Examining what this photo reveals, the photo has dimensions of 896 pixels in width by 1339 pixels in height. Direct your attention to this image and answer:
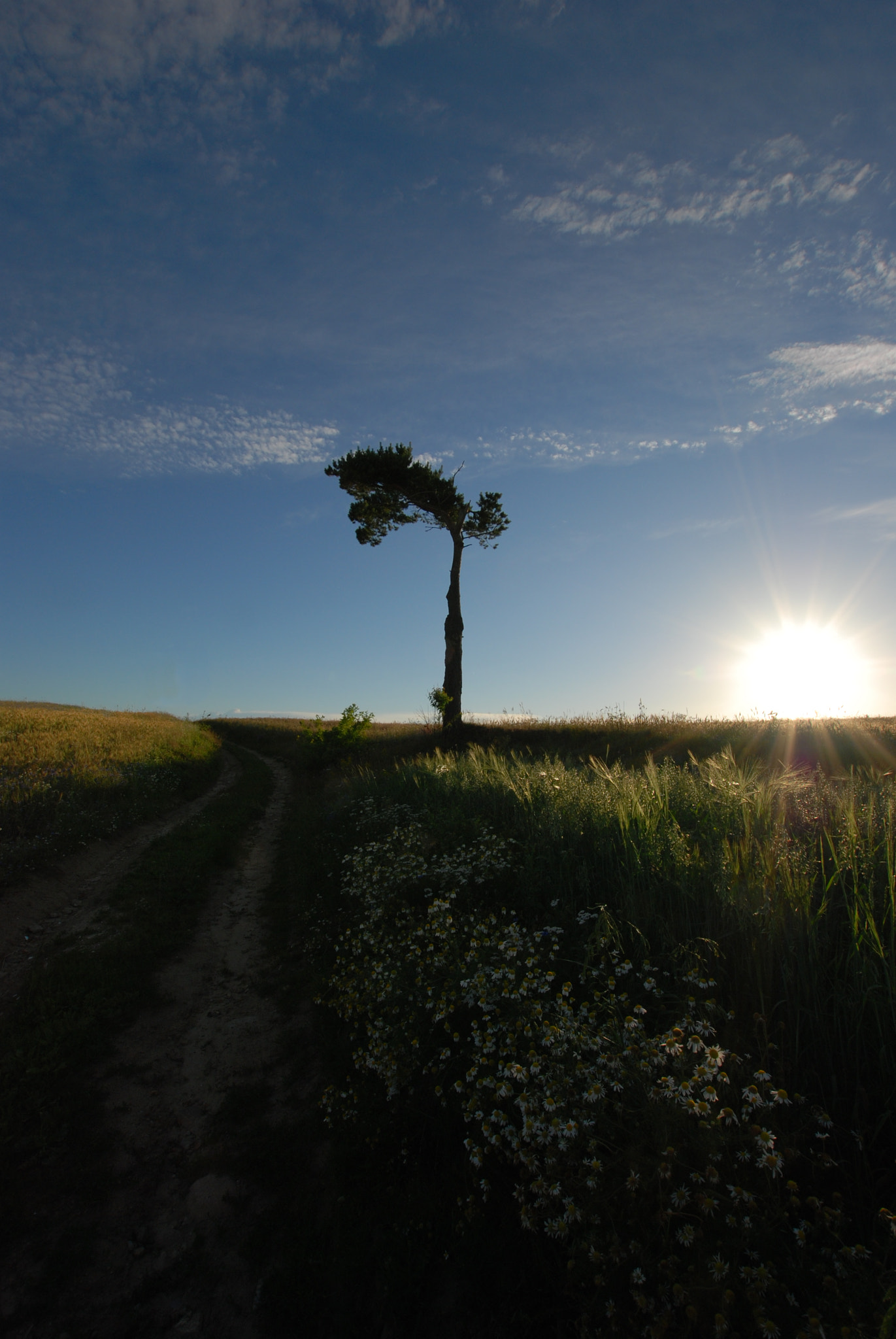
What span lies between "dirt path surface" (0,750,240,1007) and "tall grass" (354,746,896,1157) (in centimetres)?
541

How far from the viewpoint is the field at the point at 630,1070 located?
256 cm

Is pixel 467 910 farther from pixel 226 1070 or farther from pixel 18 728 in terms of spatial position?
pixel 18 728

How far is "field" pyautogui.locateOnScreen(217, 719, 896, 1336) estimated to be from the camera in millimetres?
2561

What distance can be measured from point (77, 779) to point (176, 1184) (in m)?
12.4

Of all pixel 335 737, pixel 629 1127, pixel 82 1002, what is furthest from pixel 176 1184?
pixel 335 737

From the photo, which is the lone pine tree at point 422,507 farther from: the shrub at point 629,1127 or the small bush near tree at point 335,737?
the shrub at point 629,1127

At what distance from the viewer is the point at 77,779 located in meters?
14.1

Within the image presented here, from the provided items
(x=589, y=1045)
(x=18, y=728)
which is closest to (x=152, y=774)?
(x=18, y=728)

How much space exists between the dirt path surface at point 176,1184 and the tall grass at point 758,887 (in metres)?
2.90

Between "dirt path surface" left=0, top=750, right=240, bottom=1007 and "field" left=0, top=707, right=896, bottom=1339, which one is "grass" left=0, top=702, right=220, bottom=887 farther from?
"field" left=0, top=707, right=896, bottom=1339

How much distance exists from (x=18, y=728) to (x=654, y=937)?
22533 millimetres

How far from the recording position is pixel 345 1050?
5.16 m

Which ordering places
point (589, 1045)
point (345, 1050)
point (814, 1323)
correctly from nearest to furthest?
1. point (814, 1323)
2. point (589, 1045)
3. point (345, 1050)

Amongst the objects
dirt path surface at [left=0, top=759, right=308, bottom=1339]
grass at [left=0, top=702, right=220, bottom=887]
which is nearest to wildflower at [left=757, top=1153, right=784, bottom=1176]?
dirt path surface at [left=0, top=759, right=308, bottom=1339]
